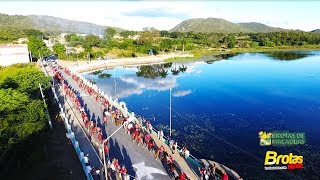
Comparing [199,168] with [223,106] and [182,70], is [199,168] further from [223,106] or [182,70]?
[182,70]


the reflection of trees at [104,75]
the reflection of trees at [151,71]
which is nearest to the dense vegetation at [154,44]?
the reflection of trees at [151,71]

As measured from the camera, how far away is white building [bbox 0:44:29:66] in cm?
7388

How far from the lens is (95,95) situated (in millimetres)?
44188

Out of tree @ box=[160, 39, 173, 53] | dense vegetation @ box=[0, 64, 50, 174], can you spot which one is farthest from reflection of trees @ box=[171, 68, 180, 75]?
dense vegetation @ box=[0, 64, 50, 174]

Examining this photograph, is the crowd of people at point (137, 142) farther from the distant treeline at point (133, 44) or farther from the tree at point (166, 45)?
the tree at point (166, 45)

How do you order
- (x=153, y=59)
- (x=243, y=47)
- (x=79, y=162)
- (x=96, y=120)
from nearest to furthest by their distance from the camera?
(x=79, y=162) < (x=96, y=120) < (x=153, y=59) < (x=243, y=47)

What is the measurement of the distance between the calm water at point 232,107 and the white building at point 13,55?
17.3m

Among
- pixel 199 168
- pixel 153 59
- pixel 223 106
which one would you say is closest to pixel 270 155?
pixel 199 168

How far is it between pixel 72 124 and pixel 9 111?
7.50 meters

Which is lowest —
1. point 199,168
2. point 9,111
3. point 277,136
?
point 277,136

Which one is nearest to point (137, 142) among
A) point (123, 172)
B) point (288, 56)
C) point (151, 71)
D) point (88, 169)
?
point (88, 169)

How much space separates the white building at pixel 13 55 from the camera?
242 feet
